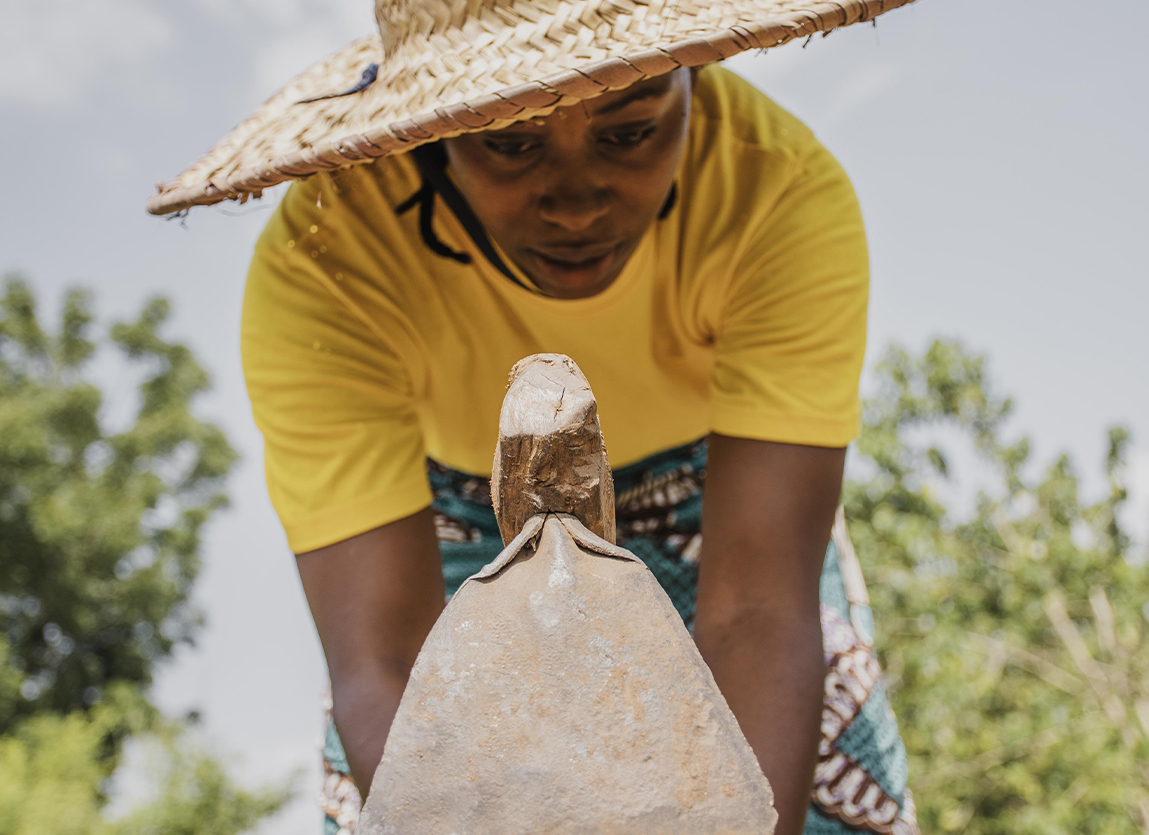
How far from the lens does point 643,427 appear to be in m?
1.96

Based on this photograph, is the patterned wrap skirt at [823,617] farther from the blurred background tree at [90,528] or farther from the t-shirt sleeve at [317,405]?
the blurred background tree at [90,528]

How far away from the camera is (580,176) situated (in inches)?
55.5

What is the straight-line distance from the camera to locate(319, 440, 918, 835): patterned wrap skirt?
1811 millimetres

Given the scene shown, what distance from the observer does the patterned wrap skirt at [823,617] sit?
181 cm

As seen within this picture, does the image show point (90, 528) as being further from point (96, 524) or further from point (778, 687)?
point (778, 687)

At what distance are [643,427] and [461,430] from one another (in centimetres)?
34

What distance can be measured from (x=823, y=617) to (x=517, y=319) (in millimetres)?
799

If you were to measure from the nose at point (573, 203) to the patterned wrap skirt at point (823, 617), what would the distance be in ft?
2.24

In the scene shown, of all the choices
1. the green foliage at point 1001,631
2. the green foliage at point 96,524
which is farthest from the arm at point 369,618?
the green foliage at point 96,524

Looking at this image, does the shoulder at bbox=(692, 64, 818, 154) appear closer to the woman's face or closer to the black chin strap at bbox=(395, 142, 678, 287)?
the black chin strap at bbox=(395, 142, 678, 287)

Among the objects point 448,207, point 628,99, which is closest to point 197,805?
point 448,207

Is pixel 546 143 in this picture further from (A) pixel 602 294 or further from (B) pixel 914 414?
(B) pixel 914 414

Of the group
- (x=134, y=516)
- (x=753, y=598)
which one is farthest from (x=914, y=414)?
(x=134, y=516)

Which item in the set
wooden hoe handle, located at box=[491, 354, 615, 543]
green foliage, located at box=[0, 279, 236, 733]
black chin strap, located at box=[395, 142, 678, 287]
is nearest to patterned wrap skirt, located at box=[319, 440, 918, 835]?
black chin strap, located at box=[395, 142, 678, 287]
